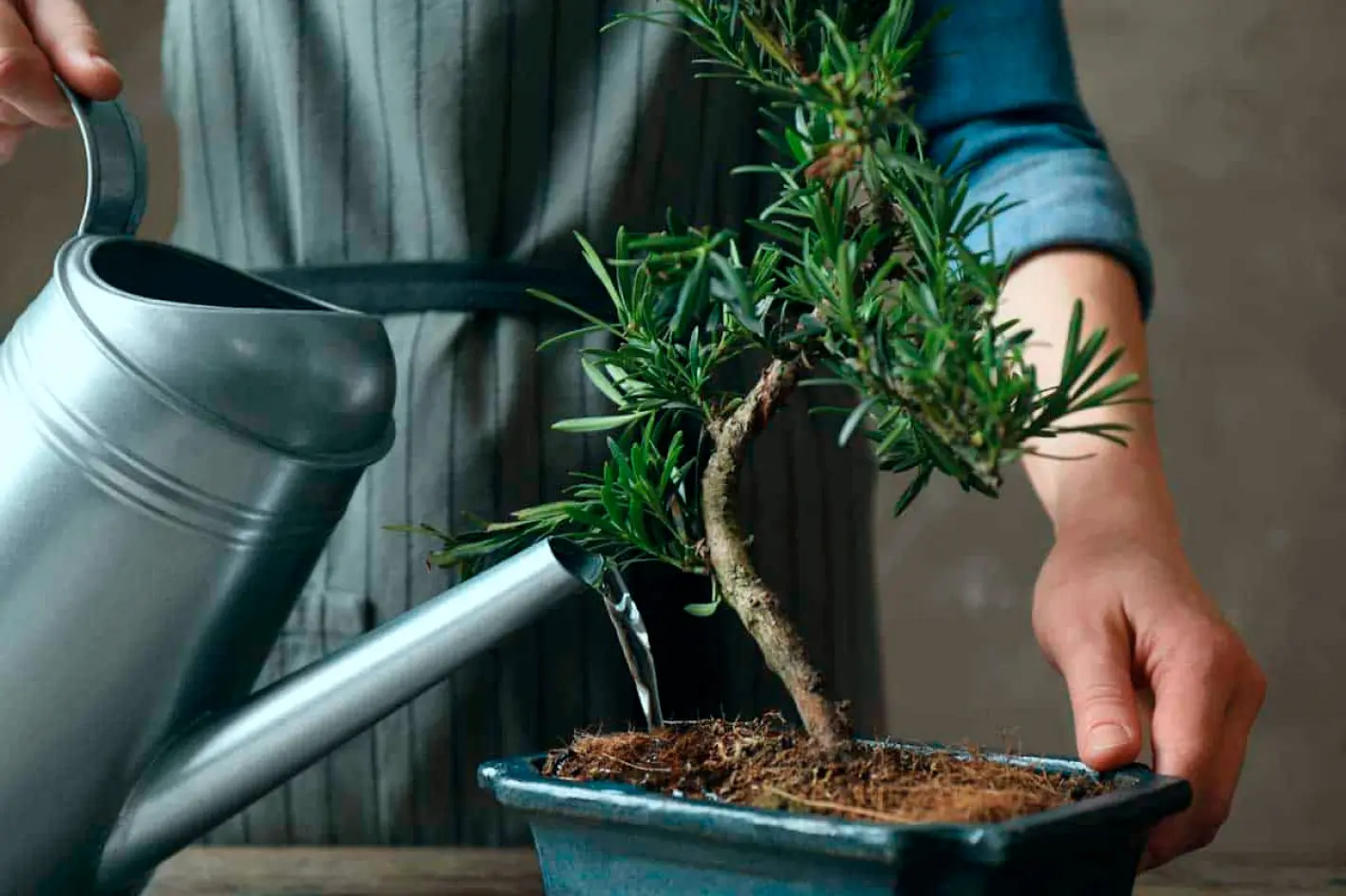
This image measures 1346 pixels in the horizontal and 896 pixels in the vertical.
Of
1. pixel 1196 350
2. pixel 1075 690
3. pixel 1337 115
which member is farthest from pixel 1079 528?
pixel 1337 115

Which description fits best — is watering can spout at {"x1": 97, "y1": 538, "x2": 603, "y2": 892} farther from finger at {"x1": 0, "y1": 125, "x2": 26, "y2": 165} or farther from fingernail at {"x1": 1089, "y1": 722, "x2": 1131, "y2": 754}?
finger at {"x1": 0, "y1": 125, "x2": 26, "y2": 165}

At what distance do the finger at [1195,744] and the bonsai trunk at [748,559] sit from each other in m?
0.14

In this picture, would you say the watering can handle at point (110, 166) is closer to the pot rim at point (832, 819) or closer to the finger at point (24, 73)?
the finger at point (24, 73)

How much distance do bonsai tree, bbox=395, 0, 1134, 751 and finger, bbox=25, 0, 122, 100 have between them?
21 centimetres

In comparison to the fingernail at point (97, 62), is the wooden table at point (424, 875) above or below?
below

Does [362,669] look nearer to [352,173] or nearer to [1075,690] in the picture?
[1075,690]

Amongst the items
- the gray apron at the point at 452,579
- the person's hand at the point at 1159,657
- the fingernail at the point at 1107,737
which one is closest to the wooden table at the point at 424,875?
the gray apron at the point at 452,579

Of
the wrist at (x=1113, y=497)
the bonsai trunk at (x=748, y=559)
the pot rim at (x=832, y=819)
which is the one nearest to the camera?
the pot rim at (x=832, y=819)

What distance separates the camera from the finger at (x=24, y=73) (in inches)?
20.6

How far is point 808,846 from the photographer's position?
34 cm

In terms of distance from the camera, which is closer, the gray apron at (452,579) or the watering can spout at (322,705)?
the watering can spout at (322,705)

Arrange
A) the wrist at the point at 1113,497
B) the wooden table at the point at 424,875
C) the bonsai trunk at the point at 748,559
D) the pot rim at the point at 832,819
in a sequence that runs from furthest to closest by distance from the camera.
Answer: the wooden table at the point at 424,875 → the wrist at the point at 1113,497 → the bonsai trunk at the point at 748,559 → the pot rim at the point at 832,819

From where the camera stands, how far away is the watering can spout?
1.48 feet

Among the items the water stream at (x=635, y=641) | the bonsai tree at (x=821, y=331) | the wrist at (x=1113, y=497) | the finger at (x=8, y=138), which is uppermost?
the finger at (x=8, y=138)
